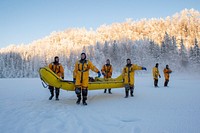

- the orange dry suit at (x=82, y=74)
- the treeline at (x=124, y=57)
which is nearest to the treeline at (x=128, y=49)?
the treeline at (x=124, y=57)

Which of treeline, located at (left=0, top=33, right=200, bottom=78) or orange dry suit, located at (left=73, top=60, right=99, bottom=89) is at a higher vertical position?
treeline, located at (left=0, top=33, right=200, bottom=78)

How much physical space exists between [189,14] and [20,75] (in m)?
107

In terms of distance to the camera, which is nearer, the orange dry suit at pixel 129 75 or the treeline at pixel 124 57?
the orange dry suit at pixel 129 75

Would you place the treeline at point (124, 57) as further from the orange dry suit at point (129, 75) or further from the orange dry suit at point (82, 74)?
the orange dry suit at point (82, 74)

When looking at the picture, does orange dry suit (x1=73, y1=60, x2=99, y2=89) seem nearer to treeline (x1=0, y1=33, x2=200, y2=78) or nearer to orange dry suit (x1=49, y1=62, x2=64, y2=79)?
orange dry suit (x1=49, y1=62, x2=64, y2=79)

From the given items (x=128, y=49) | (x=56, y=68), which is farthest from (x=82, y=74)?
(x=128, y=49)

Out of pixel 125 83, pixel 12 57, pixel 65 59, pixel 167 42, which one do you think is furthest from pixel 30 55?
pixel 125 83

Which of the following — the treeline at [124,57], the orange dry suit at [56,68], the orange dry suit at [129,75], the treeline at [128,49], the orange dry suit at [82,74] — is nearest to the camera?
the orange dry suit at [82,74]

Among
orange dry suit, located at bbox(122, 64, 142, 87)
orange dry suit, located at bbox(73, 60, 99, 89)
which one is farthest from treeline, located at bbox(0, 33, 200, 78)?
orange dry suit, located at bbox(73, 60, 99, 89)

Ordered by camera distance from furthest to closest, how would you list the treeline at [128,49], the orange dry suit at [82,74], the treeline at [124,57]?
the treeline at [128,49]
the treeline at [124,57]
the orange dry suit at [82,74]

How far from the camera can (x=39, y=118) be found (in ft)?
15.9

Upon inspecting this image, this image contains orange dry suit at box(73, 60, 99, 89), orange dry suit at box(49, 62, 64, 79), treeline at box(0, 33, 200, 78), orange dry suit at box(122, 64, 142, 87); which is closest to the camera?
orange dry suit at box(73, 60, 99, 89)

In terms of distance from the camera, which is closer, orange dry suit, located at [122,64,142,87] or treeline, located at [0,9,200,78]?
orange dry suit, located at [122,64,142,87]

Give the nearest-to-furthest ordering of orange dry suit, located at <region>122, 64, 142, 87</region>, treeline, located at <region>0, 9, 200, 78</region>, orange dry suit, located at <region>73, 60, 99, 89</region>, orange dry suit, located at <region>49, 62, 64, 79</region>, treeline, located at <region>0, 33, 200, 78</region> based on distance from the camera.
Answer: orange dry suit, located at <region>73, 60, 99, 89</region> → orange dry suit, located at <region>49, 62, 64, 79</region> → orange dry suit, located at <region>122, 64, 142, 87</region> → treeline, located at <region>0, 33, 200, 78</region> → treeline, located at <region>0, 9, 200, 78</region>
